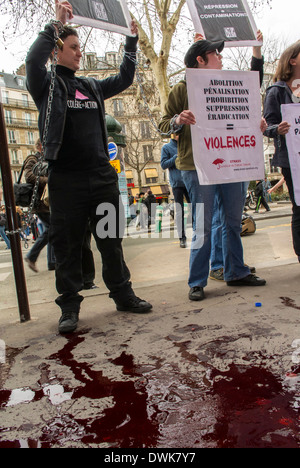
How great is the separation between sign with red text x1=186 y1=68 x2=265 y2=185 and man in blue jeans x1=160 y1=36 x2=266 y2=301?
0.12 m

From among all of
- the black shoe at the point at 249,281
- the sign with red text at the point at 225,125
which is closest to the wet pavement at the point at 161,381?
the black shoe at the point at 249,281

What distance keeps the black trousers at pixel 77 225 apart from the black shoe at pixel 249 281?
1.04m

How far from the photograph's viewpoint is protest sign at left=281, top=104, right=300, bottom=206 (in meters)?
3.48

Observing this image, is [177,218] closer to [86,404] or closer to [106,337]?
[106,337]

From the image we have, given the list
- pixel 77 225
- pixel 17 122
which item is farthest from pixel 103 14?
pixel 17 122

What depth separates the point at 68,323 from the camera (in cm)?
269

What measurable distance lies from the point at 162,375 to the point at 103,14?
8.43ft

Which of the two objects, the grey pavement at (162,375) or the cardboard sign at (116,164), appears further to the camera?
the cardboard sign at (116,164)

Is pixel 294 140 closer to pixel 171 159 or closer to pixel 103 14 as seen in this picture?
pixel 103 14

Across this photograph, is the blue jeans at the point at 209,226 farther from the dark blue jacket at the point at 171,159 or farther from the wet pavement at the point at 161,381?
the dark blue jacket at the point at 171,159

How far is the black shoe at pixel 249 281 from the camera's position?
332cm

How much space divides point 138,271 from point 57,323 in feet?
6.94
